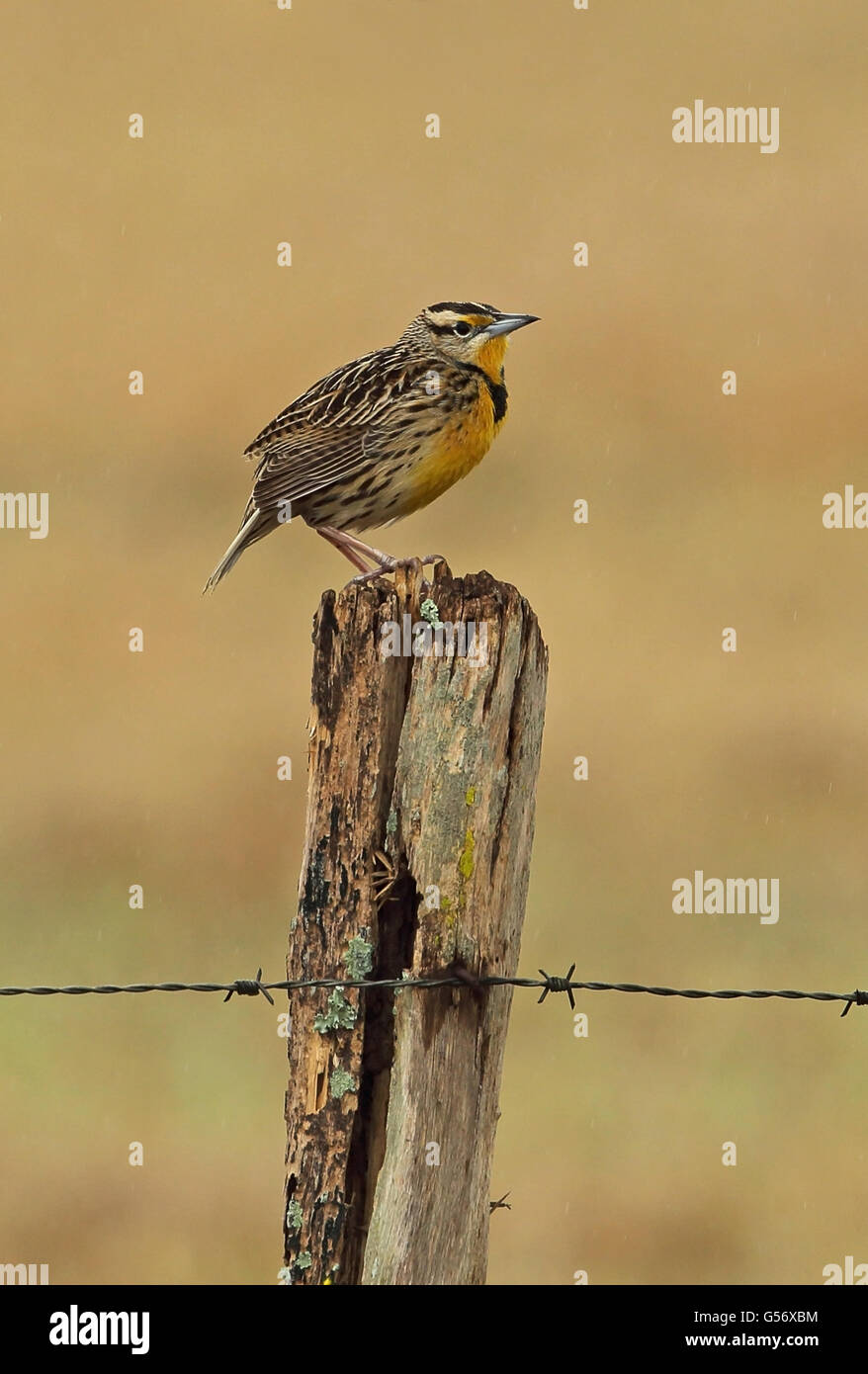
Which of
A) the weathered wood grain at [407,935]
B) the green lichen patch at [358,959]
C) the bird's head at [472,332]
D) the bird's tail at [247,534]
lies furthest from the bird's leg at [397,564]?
the bird's head at [472,332]

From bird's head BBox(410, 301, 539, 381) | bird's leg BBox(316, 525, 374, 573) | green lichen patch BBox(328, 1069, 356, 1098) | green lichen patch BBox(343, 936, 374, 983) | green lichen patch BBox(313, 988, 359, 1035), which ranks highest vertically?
bird's head BBox(410, 301, 539, 381)

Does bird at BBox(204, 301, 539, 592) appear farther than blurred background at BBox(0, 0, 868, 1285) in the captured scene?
No

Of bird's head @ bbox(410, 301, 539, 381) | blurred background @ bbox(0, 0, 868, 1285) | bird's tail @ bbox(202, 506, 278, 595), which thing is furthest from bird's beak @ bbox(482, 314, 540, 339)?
blurred background @ bbox(0, 0, 868, 1285)

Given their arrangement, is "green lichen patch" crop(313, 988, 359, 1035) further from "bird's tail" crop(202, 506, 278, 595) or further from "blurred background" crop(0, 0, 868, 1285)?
"blurred background" crop(0, 0, 868, 1285)

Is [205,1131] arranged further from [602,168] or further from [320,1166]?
[602,168]

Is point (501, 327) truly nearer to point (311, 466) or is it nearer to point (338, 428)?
point (338, 428)

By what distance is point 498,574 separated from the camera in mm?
22172

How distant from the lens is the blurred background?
41.4 feet

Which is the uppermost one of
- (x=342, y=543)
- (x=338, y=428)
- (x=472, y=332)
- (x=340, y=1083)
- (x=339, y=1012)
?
(x=472, y=332)

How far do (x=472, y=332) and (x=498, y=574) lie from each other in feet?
45.9

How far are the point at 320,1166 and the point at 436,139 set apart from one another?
28994 mm

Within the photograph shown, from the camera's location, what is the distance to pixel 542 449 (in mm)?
25922

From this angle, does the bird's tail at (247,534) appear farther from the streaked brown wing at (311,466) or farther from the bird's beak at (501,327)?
the bird's beak at (501,327)

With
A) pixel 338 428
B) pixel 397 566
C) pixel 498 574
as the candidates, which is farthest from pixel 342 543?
pixel 498 574
